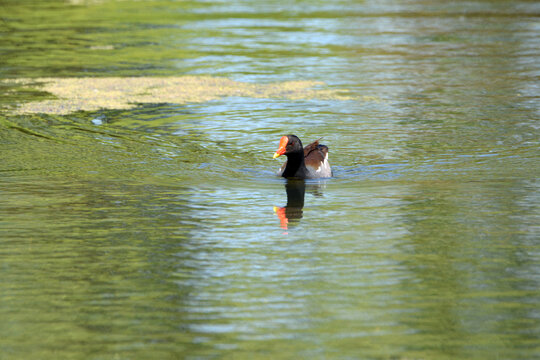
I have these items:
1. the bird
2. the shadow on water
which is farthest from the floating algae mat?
the shadow on water

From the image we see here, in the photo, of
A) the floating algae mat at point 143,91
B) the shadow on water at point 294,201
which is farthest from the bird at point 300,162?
the floating algae mat at point 143,91

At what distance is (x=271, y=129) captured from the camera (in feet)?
42.8

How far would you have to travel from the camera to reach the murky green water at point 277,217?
5605mm

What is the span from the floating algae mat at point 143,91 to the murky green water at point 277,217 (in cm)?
37

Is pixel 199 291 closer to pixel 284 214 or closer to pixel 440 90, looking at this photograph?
pixel 284 214

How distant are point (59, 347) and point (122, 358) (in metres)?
0.46

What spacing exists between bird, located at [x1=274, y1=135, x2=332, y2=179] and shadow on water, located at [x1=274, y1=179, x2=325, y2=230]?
112 millimetres

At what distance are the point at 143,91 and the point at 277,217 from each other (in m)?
7.92

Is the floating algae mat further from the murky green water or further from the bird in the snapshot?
the bird

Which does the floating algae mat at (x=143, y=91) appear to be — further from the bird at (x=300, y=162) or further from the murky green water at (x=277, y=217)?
the bird at (x=300, y=162)

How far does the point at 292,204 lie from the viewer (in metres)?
9.24

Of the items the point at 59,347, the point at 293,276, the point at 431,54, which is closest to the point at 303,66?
the point at 431,54

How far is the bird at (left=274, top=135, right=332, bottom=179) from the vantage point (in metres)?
10.3

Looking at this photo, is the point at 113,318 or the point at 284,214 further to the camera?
the point at 284,214
